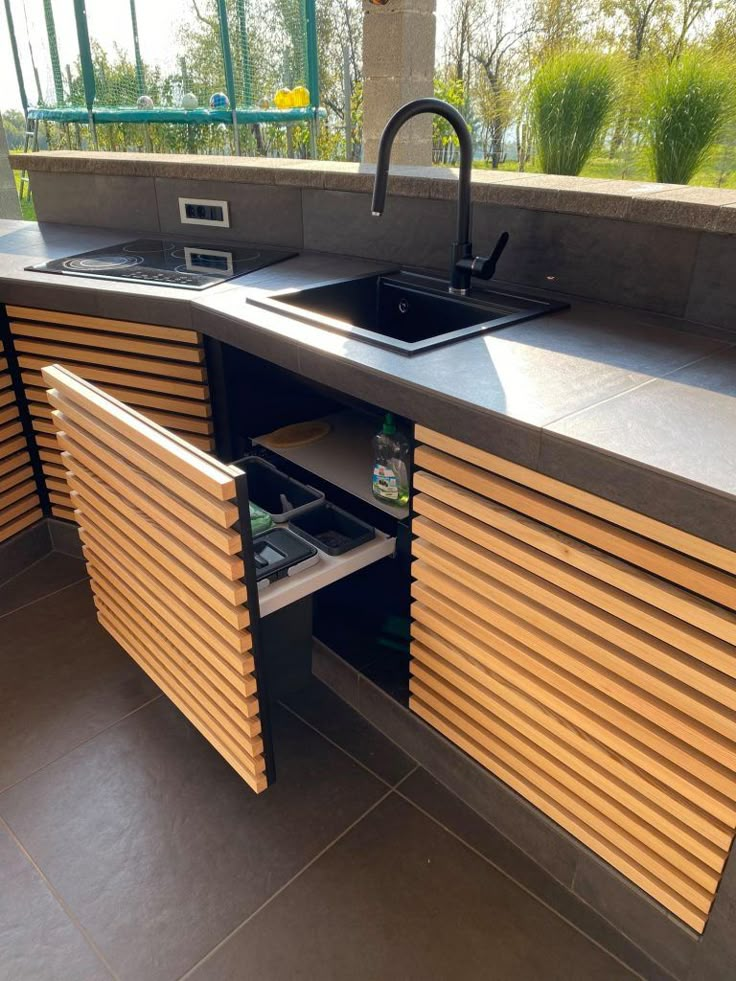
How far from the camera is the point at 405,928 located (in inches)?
51.0

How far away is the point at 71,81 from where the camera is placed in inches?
282

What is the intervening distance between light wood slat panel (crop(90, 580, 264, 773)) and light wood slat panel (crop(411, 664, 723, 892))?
0.39 m

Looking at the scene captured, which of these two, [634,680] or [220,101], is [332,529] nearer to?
[634,680]

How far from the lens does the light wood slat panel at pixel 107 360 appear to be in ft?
6.07

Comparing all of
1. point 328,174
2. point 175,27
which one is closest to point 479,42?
point 175,27

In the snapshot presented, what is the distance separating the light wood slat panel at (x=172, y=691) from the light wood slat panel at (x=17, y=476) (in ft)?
2.08

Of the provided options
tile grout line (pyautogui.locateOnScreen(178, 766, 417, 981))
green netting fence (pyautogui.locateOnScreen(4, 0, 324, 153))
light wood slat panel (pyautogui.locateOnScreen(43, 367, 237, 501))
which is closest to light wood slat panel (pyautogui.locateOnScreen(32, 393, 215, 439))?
light wood slat panel (pyautogui.locateOnScreen(43, 367, 237, 501))

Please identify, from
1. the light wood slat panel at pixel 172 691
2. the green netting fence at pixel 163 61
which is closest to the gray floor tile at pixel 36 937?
the light wood slat panel at pixel 172 691

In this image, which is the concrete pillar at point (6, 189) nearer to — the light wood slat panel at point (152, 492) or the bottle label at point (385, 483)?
the light wood slat panel at point (152, 492)

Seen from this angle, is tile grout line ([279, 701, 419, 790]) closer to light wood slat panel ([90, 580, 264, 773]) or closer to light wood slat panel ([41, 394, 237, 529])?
light wood slat panel ([90, 580, 264, 773])

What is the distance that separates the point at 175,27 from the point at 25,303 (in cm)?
695

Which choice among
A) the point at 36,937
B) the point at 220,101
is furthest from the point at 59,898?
the point at 220,101

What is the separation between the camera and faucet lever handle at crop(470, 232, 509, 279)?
1.54 metres

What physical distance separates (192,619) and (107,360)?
0.94 m
